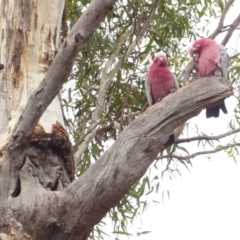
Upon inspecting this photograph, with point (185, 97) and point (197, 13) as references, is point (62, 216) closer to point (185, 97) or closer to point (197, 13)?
point (185, 97)

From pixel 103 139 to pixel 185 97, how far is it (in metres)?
1.30

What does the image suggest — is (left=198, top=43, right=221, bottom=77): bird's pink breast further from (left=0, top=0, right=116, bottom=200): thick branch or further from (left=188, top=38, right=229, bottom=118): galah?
(left=0, top=0, right=116, bottom=200): thick branch

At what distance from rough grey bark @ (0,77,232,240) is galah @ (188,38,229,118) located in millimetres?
612

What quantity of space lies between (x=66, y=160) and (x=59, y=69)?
16.8 inches

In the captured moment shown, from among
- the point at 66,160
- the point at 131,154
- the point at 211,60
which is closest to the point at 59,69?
the point at 131,154

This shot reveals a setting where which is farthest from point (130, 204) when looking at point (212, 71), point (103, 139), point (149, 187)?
point (212, 71)

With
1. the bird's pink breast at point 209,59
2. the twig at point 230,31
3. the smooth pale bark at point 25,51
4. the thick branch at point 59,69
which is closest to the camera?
the thick branch at point 59,69

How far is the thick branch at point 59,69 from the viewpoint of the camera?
5.42ft

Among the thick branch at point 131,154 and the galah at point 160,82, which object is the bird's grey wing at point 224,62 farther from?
the thick branch at point 131,154

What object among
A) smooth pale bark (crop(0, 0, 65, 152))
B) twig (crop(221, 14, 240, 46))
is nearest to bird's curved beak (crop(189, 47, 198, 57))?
twig (crop(221, 14, 240, 46))

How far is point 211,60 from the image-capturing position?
2.54m

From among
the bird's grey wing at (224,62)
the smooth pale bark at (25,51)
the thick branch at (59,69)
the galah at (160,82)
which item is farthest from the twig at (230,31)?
the thick branch at (59,69)

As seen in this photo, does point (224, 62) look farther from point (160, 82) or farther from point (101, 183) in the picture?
point (101, 183)

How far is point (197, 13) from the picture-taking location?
3.58m
